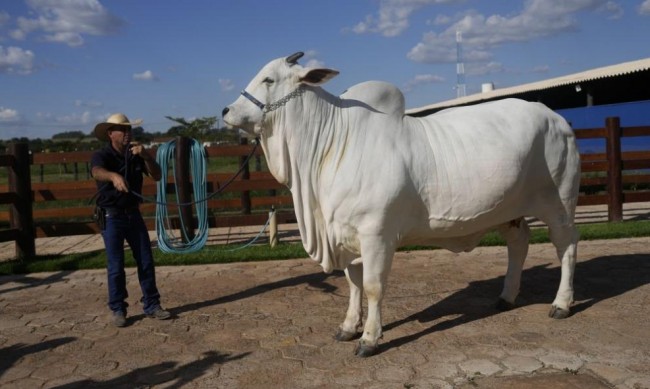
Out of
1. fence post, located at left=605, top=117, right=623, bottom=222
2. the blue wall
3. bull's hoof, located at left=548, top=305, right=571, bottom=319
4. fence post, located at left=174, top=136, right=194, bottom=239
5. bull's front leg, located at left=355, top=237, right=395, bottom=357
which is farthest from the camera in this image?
the blue wall

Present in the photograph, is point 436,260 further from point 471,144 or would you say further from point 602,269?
point 471,144

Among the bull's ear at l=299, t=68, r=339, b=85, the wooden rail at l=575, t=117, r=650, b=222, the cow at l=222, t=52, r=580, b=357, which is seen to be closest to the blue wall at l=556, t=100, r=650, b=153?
the wooden rail at l=575, t=117, r=650, b=222

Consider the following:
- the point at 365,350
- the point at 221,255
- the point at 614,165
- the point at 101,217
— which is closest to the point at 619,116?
the point at 614,165

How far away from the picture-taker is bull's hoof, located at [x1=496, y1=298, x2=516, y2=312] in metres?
5.06

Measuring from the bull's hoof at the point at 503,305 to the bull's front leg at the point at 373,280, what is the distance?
140cm

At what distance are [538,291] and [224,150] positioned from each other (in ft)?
17.8

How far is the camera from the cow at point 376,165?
4.12 metres

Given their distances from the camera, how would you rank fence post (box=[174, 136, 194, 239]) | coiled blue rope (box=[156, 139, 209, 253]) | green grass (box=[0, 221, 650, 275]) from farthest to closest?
fence post (box=[174, 136, 194, 239])
coiled blue rope (box=[156, 139, 209, 253])
green grass (box=[0, 221, 650, 275])

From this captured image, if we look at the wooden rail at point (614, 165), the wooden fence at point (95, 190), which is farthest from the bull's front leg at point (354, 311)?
the wooden rail at point (614, 165)

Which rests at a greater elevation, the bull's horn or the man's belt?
the bull's horn

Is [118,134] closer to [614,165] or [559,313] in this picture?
[559,313]

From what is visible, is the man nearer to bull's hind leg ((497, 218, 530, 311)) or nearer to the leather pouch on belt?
the leather pouch on belt

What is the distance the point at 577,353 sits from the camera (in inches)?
157

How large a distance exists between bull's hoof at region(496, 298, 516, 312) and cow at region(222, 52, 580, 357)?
0.82 metres
